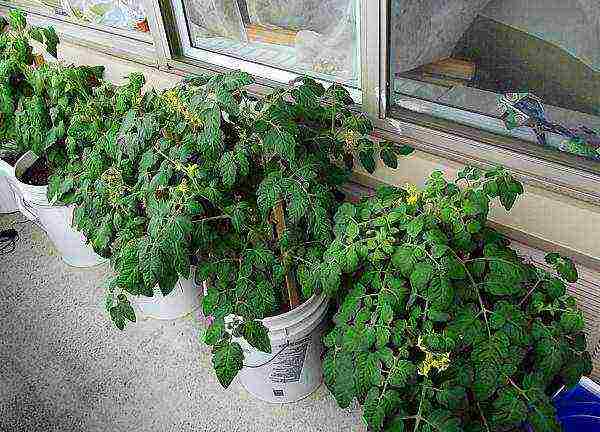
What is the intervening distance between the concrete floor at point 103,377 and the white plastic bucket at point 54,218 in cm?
7

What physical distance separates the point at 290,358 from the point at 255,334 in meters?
0.29

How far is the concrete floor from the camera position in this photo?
1.51 metres

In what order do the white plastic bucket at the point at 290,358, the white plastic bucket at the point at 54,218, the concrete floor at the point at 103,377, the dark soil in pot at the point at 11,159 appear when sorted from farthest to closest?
the dark soil in pot at the point at 11,159 < the white plastic bucket at the point at 54,218 < the concrete floor at the point at 103,377 < the white plastic bucket at the point at 290,358

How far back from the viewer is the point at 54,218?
68.9 inches

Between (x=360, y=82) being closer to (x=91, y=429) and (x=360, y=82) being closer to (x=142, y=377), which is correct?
(x=142, y=377)

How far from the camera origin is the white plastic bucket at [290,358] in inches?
50.9

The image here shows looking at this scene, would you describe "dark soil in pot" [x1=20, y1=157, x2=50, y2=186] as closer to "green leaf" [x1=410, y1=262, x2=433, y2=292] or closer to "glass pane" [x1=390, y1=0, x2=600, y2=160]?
"glass pane" [x1=390, y1=0, x2=600, y2=160]

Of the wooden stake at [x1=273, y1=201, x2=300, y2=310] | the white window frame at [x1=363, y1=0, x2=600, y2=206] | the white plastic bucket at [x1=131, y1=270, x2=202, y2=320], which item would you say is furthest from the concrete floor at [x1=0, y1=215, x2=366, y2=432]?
the white window frame at [x1=363, y1=0, x2=600, y2=206]

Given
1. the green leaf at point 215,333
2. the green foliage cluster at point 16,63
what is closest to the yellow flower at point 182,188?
the green leaf at point 215,333

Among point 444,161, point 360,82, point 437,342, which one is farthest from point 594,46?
point 437,342

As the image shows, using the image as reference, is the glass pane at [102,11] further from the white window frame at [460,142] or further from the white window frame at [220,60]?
the white window frame at [460,142]

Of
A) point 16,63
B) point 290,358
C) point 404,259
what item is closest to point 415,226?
point 404,259

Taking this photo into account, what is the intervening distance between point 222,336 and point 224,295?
94 millimetres

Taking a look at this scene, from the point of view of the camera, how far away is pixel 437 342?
966 mm
